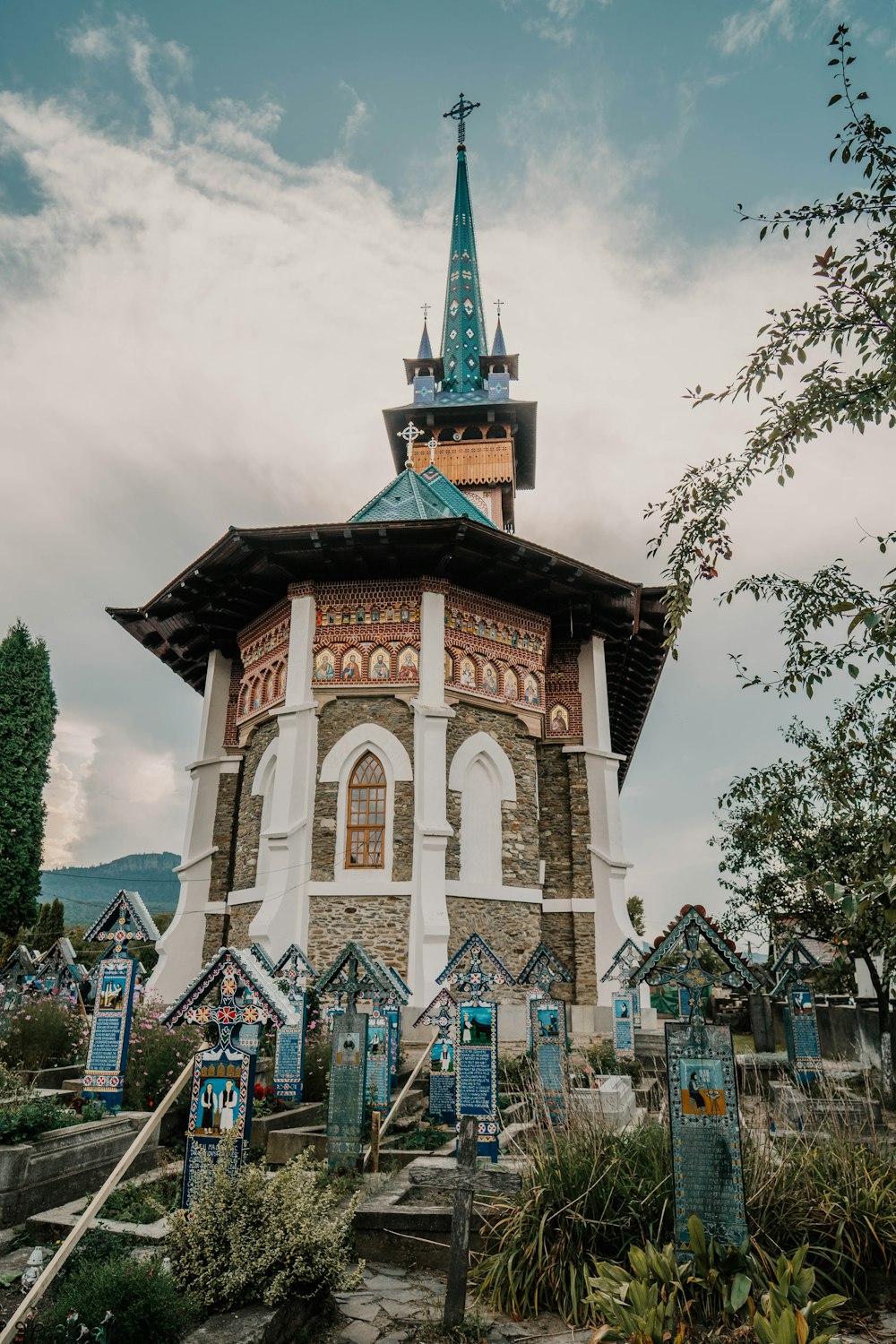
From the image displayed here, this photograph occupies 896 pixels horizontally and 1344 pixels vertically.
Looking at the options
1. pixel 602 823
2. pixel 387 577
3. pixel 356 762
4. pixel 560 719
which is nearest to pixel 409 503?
pixel 387 577

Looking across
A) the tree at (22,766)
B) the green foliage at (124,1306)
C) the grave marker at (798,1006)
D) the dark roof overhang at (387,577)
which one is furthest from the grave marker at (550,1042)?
the tree at (22,766)

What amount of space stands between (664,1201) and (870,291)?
17.8ft

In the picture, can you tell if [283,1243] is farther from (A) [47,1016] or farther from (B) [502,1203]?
(A) [47,1016]

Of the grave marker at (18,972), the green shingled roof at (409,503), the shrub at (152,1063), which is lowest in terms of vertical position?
the shrub at (152,1063)

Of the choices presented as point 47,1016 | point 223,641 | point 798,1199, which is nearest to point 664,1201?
point 798,1199

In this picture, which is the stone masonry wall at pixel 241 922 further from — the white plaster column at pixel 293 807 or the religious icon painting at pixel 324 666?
the religious icon painting at pixel 324 666

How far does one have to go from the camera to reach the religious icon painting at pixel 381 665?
16.2m

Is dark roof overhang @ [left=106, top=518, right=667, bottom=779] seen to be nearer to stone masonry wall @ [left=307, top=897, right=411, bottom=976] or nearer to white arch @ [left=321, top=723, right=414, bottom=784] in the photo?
white arch @ [left=321, top=723, right=414, bottom=784]

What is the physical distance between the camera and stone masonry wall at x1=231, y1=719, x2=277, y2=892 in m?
17.0

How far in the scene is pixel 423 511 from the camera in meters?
18.6

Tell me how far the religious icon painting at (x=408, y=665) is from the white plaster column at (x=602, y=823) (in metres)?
4.05

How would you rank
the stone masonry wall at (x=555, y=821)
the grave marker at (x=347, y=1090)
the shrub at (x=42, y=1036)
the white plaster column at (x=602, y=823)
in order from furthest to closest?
the stone masonry wall at (x=555, y=821)
the white plaster column at (x=602, y=823)
the shrub at (x=42, y=1036)
the grave marker at (x=347, y=1090)

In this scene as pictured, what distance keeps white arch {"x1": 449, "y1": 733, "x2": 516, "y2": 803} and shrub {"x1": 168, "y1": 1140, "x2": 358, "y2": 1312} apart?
1151 centimetres

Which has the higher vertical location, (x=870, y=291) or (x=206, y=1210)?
(x=870, y=291)
